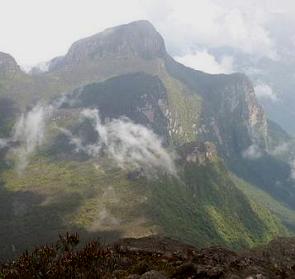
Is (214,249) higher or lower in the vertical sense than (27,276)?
higher

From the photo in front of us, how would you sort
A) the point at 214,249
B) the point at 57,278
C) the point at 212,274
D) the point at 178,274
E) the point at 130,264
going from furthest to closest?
the point at 214,249, the point at 130,264, the point at 178,274, the point at 212,274, the point at 57,278

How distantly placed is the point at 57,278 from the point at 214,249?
1302 inches

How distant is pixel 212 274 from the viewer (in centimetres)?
4831

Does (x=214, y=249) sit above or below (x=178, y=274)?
above

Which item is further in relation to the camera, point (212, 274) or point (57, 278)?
point (212, 274)

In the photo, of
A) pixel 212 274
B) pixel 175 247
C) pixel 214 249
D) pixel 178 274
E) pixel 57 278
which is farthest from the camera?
pixel 175 247

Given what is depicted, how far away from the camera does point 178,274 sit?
51500 millimetres

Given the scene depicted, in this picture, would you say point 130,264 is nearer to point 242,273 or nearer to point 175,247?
point 242,273

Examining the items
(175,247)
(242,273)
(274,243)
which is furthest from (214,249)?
(242,273)

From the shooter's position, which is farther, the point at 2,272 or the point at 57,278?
the point at 2,272

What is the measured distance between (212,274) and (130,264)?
19.9 m

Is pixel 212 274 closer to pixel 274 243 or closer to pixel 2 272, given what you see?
pixel 2 272

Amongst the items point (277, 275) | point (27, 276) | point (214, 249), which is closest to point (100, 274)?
point (27, 276)

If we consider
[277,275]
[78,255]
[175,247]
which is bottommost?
[277,275]
